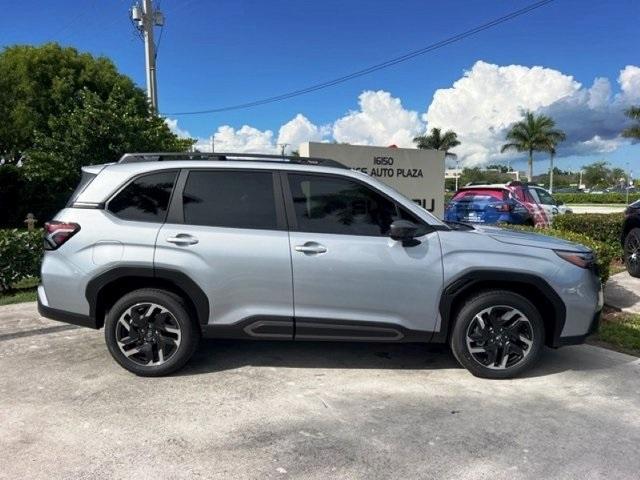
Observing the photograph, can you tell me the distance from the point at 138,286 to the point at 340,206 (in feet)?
5.82

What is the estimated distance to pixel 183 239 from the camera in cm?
432

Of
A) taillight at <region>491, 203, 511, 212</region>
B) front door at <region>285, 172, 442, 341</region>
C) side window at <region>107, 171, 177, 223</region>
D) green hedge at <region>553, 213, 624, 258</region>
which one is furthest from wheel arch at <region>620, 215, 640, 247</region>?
side window at <region>107, 171, 177, 223</region>

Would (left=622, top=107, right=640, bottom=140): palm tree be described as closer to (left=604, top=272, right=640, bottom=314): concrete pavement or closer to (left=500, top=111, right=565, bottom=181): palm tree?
(left=500, top=111, right=565, bottom=181): palm tree

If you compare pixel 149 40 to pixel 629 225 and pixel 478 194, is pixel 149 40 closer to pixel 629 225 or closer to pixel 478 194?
pixel 478 194

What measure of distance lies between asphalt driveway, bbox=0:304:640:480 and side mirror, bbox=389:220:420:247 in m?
1.14

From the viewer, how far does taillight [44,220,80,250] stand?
4.41 m

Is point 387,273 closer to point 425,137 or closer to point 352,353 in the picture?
point 352,353

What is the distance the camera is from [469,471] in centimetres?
312

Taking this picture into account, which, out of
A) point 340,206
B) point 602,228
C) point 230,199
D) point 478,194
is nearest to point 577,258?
point 340,206

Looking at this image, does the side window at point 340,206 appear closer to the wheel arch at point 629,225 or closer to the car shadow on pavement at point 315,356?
the car shadow on pavement at point 315,356

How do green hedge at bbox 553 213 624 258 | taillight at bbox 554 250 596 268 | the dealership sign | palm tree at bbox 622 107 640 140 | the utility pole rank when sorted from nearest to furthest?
taillight at bbox 554 250 596 268, the dealership sign, green hedge at bbox 553 213 624 258, the utility pole, palm tree at bbox 622 107 640 140

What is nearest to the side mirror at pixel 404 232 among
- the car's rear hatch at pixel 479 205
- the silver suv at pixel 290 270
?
the silver suv at pixel 290 270

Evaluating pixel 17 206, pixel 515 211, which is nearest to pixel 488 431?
pixel 515 211

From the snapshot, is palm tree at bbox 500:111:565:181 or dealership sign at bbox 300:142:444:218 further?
palm tree at bbox 500:111:565:181
